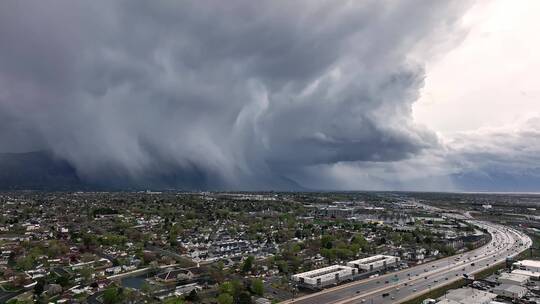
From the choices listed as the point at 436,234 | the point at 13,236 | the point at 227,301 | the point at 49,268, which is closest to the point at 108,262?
the point at 49,268

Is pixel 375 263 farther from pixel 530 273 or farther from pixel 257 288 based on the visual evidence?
pixel 257 288

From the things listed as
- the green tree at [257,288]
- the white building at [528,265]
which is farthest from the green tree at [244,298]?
the white building at [528,265]

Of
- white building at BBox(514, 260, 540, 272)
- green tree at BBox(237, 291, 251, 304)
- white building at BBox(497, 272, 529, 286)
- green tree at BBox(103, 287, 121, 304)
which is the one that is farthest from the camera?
white building at BBox(514, 260, 540, 272)

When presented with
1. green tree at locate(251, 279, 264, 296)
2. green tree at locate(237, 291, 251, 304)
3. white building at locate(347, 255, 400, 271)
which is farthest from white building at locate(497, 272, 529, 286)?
green tree at locate(237, 291, 251, 304)

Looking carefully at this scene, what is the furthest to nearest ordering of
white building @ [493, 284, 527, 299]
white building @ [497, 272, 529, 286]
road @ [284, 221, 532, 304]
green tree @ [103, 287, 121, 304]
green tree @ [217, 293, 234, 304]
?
white building @ [497, 272, 529, 286], white building @ [493, 284, 527, 299], road @ [284, 221, 532, 304], green tree @ [103, 287, 121, 304], green tree @ [217, 293, 234, 304]

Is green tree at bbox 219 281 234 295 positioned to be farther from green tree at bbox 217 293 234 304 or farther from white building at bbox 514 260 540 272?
white building at bbox 514 260 540 272
